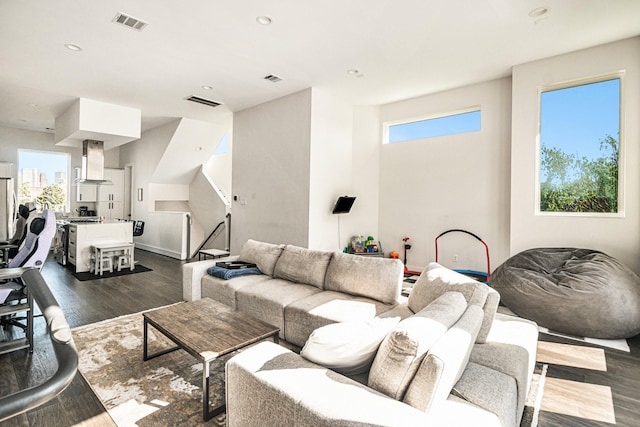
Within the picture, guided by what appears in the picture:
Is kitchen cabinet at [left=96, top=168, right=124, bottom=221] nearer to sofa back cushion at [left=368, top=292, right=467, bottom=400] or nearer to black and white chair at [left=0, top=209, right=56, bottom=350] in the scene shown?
black and white chair at [left=0, top=209, right=56, bottom=350]

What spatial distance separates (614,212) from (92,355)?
18.8 ft

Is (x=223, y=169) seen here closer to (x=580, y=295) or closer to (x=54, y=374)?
(x=580, y=295)

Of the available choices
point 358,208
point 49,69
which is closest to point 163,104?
point 49,69

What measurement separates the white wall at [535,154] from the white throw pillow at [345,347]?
150 inches

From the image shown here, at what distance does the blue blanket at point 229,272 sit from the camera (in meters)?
3.69

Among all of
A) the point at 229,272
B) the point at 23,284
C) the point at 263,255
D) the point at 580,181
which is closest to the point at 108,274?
the point at 23,284

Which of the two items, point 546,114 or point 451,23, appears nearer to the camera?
point 451,23

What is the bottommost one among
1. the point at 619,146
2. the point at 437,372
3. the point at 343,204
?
the point at 437,372

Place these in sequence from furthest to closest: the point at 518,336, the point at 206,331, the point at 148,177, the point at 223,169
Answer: the point at 223,169
the point at 148,177
the point at 206,331
the point at 518,336

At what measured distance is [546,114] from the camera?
442 centimetres

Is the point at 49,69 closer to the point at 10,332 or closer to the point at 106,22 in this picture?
the point at 106,22

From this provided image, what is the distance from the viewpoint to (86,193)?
8.82m

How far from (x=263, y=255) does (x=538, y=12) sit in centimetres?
390

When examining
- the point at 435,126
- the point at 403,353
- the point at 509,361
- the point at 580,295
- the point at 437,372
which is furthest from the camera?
the point at 435,126
